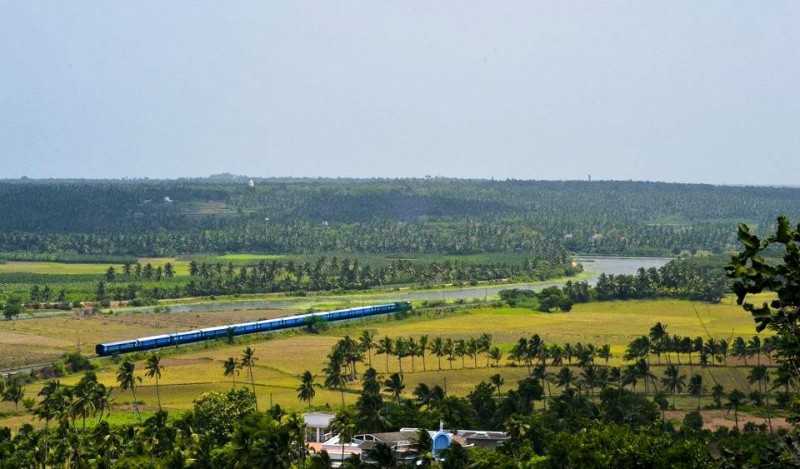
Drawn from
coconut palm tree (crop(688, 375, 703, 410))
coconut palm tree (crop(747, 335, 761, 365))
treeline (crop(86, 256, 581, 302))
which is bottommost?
treeline (crop(86, 256, 581, 302))

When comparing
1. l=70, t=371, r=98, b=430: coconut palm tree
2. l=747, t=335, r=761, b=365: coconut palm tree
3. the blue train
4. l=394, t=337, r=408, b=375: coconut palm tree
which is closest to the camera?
l=70, t=371, r=98, b=430: coconut palm tree

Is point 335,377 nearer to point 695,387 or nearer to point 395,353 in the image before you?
point 395,353

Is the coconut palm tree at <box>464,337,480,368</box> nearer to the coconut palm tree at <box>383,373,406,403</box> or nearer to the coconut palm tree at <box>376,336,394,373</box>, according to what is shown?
the coconut palm tree at <box>376,336,394,373</box>

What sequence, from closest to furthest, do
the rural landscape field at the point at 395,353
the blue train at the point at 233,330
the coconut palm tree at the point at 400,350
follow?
1. the rural landscape field at the point at 395,353
2. the coconut palm tree at the point at 400,350
3. the blue train at the point at 233,330

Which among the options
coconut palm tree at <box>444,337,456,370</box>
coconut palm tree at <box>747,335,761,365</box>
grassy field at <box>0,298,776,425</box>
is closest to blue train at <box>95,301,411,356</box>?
grassy field at <box>0,298,776,425</box>

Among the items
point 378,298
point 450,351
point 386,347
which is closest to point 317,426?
point 386,347

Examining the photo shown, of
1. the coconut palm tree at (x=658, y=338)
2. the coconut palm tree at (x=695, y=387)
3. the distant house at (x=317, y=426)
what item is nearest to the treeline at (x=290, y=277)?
the coconut palm tree at (x=658, y=338)

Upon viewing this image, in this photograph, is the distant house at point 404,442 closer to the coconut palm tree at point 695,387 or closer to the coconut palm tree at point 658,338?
the coconut palm tree at point 695,387
